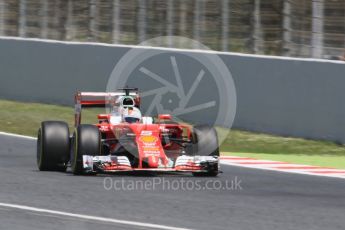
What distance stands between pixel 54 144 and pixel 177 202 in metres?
2.99

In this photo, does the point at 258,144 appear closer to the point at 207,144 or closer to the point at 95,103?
the point at 95,103

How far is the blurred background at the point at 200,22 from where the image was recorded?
20.1m

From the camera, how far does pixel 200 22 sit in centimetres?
2295

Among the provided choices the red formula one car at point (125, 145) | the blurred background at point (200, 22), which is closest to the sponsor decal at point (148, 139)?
the red formula one car at point (125, 145)

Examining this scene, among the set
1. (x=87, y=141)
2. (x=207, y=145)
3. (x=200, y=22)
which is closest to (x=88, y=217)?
(x=87, y=141)

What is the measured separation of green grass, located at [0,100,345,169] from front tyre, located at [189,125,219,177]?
2.99 m

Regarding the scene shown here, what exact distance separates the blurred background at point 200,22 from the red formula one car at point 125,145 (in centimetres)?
551

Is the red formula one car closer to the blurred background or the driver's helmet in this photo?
the driver's helmet

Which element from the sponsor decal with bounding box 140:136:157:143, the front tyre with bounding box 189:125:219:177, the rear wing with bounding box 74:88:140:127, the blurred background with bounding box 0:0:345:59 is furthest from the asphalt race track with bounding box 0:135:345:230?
the blurred background with bounding box 0:0:345:59

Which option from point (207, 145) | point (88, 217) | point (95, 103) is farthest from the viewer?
point (95, 103)

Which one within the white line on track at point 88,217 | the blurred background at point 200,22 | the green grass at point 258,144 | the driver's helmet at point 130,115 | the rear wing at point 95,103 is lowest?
the white line on track at point 88,217

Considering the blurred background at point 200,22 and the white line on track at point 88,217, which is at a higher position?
the blurred background at point 200,22

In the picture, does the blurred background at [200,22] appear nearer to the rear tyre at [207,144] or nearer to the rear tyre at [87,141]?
the rear tyre at [207,144]

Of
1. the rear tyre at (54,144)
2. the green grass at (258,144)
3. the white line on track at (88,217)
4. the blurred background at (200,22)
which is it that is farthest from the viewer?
the blurred background at (200,22)
